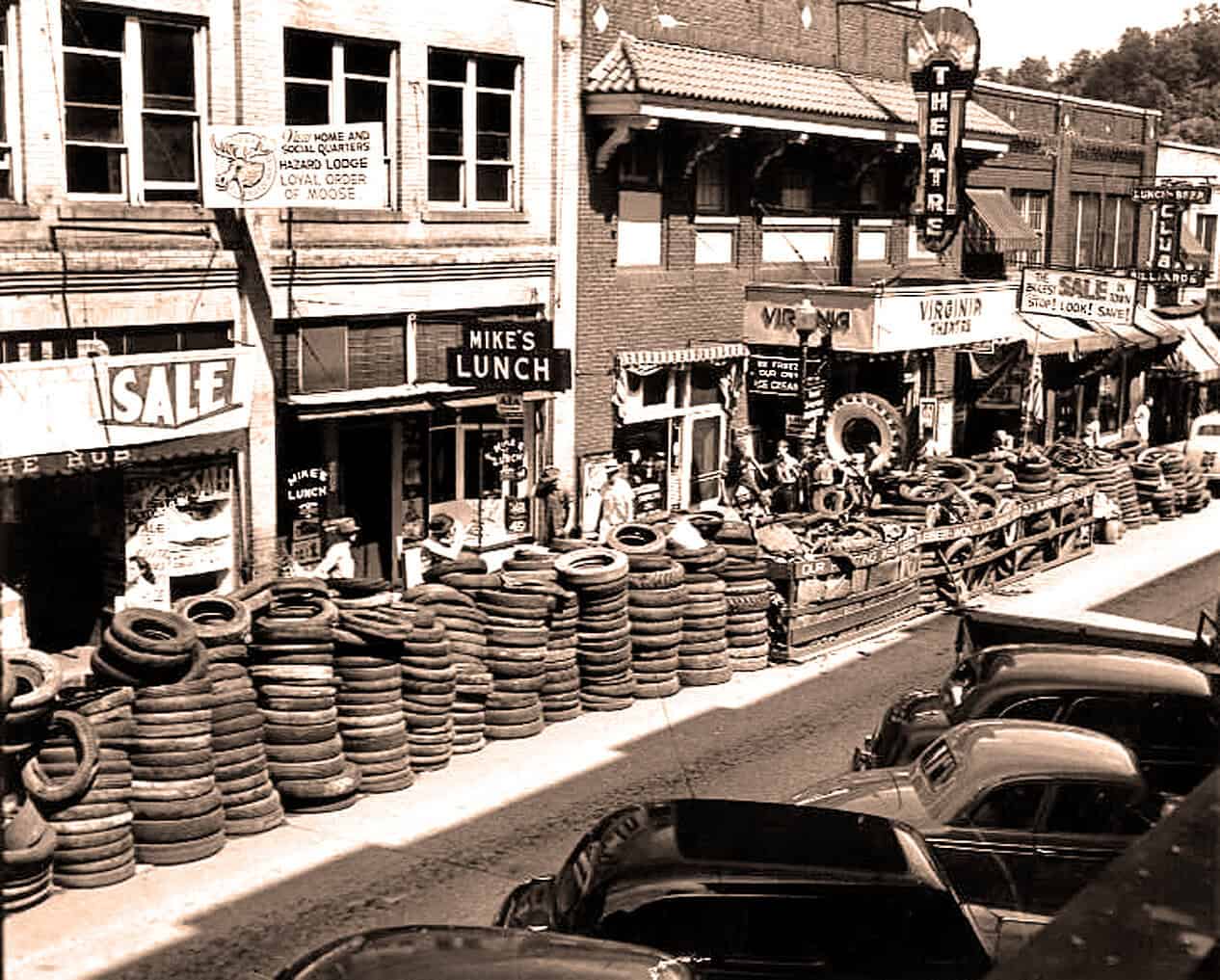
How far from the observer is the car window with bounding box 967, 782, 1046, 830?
34.6ft

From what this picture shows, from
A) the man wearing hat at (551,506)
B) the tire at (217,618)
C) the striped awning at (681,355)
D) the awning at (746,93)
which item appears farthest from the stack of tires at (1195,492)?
the tire at (217,618)

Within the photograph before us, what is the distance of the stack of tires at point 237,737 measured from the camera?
1284 cm

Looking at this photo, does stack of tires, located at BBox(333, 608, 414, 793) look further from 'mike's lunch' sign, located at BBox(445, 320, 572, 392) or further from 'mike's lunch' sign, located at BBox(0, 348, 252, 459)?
'mike's lunch' sign, located at BBox(445, 320, 572, 392)

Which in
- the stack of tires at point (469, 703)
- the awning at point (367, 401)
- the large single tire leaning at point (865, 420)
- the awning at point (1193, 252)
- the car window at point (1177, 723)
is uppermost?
the awning at point (1193, 252)

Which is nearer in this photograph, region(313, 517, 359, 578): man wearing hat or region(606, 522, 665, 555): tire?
region(606, 522, 665, 555): tire

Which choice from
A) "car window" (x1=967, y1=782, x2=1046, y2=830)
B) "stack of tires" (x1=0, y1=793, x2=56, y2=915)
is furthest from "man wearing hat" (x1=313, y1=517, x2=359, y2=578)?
"car window" (x1=967, y1=782, x2=1046, y2=830)

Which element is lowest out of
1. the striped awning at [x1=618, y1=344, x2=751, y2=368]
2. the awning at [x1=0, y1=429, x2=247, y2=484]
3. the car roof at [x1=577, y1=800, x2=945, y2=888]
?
the car roof at [x1=577, y1=800, x2=945, y2=888]

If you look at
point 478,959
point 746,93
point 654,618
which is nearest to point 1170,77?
point 746,93

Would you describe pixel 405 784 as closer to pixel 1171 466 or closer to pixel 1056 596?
pixel 1056 596

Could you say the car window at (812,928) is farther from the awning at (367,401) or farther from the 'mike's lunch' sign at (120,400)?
the awning at (367,401)

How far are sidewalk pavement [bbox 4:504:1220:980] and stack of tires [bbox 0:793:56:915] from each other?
0.44 ft

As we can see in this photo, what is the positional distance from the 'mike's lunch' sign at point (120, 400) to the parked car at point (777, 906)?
901cm

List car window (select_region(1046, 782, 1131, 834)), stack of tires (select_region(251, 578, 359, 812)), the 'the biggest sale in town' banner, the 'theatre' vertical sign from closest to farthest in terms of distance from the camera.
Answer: car window (select_region(1046, 782, 1131, 834))
stack of tires (select_region(251, 578, 359, 812))
the 'the biggest sale in town' banner
the 'theatre' vertical sign

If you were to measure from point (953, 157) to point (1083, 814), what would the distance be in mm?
20671
